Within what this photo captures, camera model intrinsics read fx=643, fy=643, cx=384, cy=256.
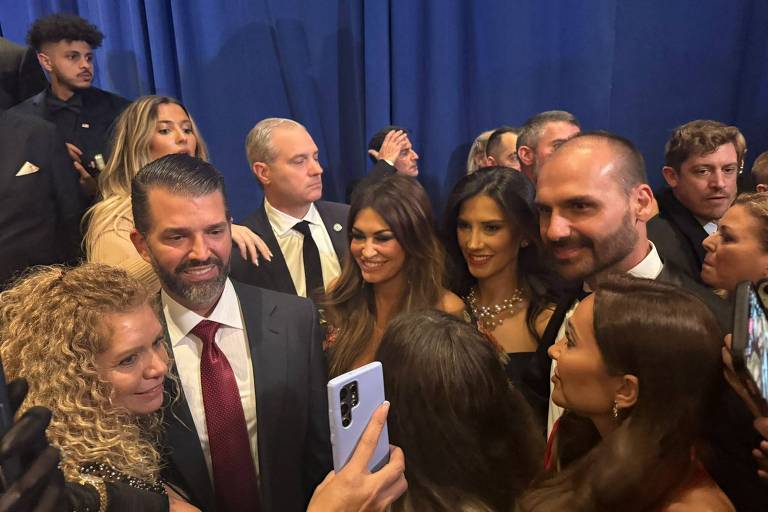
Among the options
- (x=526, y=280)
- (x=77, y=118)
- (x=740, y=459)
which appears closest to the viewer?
(x=740, y=459)

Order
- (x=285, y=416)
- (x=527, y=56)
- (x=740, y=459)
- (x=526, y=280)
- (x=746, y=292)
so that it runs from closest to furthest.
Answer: (x=746, y=292)
(x=740, y=459)
(x=285, y=416)
(x=526, y=280)
(x=527, y=56)

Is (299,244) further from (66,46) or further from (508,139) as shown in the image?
(66,46)

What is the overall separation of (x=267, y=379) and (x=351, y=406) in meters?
0.53

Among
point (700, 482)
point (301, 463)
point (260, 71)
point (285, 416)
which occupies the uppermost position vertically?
point (260, 71)

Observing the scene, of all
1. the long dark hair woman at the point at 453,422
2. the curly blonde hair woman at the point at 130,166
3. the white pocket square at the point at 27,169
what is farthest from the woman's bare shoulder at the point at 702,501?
the white pocket square at the point at 27,169

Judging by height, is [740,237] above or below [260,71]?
below

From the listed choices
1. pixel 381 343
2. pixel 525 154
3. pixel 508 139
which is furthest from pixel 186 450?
pixel 508 139

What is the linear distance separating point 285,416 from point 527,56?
2.34 m

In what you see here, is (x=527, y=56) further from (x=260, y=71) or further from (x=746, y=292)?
(x=746, y=292)

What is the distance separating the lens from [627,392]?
3.54 ft

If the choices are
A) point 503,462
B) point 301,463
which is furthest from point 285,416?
point 503,462

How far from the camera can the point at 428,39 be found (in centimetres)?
322

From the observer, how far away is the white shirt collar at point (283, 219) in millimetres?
2364

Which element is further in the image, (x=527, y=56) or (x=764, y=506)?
(x=527, y=56)
